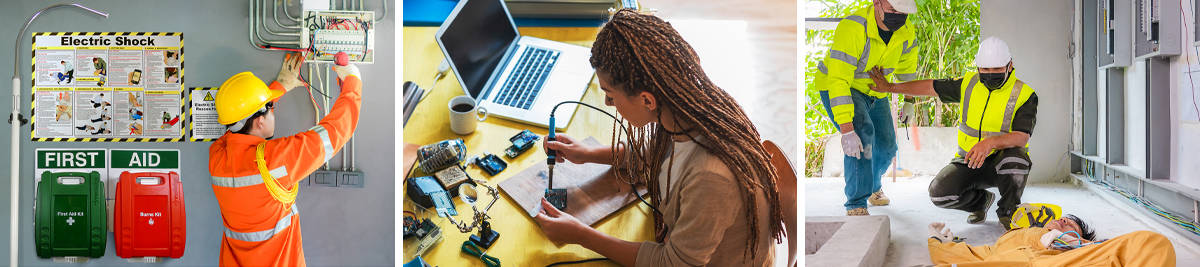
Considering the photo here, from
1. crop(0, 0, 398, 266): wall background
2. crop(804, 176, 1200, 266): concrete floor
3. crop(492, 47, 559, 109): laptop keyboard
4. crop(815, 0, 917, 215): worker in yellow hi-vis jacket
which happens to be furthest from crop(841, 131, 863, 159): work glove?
crop(0, 0, 398, 266): wall background

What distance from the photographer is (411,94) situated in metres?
2.18

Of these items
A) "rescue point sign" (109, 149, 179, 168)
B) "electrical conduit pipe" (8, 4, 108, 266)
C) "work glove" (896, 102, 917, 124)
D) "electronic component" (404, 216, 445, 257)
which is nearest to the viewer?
"electronic component" (404, 216, 445, 257)

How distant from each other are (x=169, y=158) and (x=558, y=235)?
1.62m

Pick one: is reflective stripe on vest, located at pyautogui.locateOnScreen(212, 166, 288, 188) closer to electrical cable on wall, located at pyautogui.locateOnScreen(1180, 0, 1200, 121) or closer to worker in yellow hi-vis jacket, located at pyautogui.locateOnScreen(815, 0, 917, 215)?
worker in yellow hi-vis jacket, located at pyautogui.locateOnScreen(815, 0, 917, 215)

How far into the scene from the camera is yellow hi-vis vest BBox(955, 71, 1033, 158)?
2.26m

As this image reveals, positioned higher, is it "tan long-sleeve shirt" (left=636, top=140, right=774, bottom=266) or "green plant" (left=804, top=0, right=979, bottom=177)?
"green plant" (left=804, top=0, right=979, bottom=177)

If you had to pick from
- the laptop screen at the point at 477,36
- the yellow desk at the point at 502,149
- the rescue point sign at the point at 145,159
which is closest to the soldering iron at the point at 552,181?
the yellow desk at the point at 502,149

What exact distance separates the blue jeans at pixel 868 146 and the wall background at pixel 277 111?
1.62 metres

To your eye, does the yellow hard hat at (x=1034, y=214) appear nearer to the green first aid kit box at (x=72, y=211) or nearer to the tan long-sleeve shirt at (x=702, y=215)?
the tan long-sleeve shirt at (x=702, y=215)

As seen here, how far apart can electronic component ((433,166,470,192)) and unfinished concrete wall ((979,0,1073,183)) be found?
5.79ft

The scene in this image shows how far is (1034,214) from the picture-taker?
2.36 metres

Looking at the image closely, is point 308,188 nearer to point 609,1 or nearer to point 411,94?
point 411,94

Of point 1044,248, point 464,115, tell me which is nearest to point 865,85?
point 1044,248

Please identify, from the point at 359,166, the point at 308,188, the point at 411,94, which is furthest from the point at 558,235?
the point at 308,188
